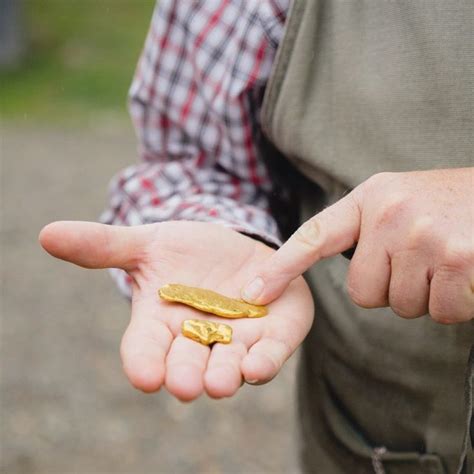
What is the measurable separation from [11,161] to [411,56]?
14.3ft

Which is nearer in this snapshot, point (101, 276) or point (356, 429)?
point (356, 429)

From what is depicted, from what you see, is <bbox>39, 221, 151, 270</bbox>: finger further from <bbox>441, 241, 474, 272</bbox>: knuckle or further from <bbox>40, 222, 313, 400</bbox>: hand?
<bbox>441, 241, 474, 272</bbox>: knuckle

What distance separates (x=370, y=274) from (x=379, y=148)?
0.26 metres

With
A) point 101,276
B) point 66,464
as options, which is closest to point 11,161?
point 101,276

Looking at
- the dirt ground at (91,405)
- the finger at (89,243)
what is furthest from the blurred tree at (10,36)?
the finger at (89,243)

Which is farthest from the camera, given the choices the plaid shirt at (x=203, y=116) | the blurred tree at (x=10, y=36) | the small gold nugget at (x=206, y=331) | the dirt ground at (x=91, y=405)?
the blurred tree at (x=10, y=36)

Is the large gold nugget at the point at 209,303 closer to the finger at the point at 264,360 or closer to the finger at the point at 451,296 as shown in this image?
the finger at the point at 264,360

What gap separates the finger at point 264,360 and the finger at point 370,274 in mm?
122

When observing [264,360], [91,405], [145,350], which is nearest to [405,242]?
[264,360]

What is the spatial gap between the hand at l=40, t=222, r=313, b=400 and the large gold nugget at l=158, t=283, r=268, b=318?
1 centimetres

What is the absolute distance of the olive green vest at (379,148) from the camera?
1227 mm

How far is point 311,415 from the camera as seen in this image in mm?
1594

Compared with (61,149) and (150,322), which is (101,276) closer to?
(61,149)

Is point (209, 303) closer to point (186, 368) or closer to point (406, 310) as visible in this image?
point (186, 368)
